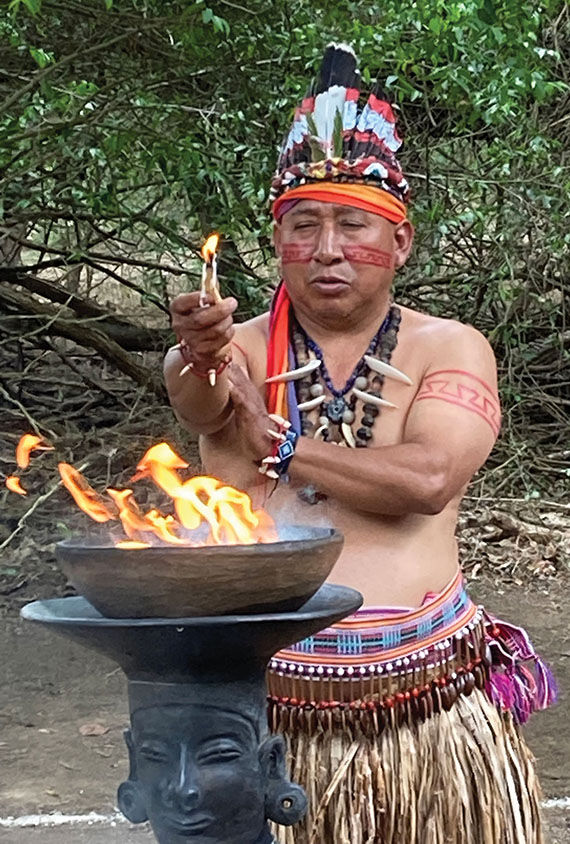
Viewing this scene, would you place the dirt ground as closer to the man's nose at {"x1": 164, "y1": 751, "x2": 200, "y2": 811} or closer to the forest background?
the forest background

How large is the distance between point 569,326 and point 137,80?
9.68ft

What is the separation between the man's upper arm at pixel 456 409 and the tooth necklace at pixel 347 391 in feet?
0.21

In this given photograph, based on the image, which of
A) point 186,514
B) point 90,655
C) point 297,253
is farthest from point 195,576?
point 90,655

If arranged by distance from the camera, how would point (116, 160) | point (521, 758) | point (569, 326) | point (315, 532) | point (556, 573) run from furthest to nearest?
point (569, 326), point (556, 573), point (116, 160), point (521, 758), point (315, 532)

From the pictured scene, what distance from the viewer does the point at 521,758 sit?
2176 millimetres

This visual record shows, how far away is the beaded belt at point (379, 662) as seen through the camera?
1.96 metres

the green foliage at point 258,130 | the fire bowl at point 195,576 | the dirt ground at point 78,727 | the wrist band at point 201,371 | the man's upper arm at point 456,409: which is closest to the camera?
the fire bowl at point 195,576

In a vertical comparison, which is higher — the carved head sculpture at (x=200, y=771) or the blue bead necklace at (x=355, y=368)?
the blue bead necklace at (x=355, y=368)

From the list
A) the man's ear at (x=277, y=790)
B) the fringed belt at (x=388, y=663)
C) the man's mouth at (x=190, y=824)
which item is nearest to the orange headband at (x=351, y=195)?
the fringed belt at (x=388, y=663)

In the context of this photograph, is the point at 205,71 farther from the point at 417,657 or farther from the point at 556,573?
the point at 417,657

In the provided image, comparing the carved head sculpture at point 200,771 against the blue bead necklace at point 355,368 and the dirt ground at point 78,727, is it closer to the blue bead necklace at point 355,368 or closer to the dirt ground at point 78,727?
the blue bead necklace at point 355,368

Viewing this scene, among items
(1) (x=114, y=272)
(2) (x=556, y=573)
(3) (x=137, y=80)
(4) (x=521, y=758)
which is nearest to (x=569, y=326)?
(2) (x=556, y=573)

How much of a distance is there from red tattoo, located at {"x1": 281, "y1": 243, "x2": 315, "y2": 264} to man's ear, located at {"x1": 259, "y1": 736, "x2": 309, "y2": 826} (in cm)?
80

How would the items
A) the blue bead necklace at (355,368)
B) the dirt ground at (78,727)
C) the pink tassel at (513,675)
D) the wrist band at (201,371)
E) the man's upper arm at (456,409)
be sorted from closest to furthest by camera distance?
the wrist band at (201,371), the man's upper arm at (456,409), the blue bead necklace at (355,368), the pink tassel at (513,675), the dirt ground at (78,727)
